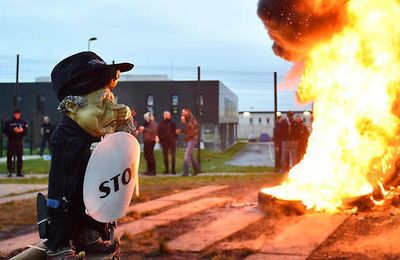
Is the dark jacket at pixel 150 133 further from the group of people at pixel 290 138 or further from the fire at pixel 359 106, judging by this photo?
the fire at pixel 359 106

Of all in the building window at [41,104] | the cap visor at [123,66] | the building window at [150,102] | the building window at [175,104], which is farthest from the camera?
the building window at [41,104]

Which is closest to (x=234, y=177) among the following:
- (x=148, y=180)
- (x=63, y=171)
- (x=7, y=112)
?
(x=148, y=180)

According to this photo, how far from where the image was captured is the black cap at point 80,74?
2.95 meters

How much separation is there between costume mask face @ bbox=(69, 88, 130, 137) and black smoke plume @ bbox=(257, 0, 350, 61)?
256 inches

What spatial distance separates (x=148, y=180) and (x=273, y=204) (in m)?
5.88

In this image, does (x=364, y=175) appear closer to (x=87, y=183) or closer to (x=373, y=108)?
(x=373, y=108)

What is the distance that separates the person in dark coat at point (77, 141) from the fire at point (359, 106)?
6.21 metres

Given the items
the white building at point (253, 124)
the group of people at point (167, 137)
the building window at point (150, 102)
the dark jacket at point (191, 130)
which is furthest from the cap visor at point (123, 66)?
the white building at point (253, 124)

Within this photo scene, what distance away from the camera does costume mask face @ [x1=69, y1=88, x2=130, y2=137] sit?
2906mm

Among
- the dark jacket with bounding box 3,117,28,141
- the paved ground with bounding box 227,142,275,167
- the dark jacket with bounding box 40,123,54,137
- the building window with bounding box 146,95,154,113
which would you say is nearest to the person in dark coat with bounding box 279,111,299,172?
the paved ground with bounding box 227,142,275,167

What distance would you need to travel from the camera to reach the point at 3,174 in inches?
621

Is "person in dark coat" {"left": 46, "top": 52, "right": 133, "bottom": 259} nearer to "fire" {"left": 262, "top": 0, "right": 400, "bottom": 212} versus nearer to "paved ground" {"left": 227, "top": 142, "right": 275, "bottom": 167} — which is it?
"fire" {"left": 262, "top": 0, "right": 400, "bottom": 212}

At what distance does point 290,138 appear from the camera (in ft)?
50.2

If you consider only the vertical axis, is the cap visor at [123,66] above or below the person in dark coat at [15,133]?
above
